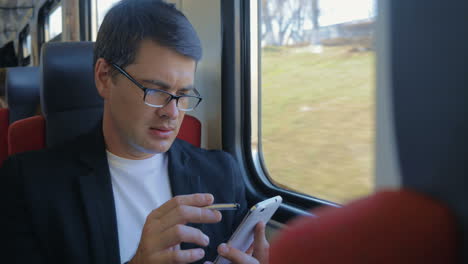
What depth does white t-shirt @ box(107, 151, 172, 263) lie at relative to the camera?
121 centimetres

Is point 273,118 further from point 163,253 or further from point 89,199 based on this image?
point 163,253

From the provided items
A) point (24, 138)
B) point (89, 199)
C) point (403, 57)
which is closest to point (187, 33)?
point (89, 199)

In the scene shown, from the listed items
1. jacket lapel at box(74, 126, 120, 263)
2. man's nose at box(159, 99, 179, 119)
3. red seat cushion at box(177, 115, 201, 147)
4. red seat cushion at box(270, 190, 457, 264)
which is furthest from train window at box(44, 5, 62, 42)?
red seat cushion at box(270, 190, 457, 264)

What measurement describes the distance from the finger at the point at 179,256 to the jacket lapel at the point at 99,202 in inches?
11.7

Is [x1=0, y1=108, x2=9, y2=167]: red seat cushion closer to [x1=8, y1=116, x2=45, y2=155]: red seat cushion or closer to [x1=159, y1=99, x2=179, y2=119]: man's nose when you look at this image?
[x1=8, y1=116, x2=45, y2=155]: red seat cushion

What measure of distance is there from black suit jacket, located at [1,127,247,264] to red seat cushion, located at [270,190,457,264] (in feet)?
3.42

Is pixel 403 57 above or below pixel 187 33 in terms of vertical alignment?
below

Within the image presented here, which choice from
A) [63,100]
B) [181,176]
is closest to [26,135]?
[63,100]

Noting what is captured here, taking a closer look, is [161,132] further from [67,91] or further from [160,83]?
[67,91]

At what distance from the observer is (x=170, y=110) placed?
1.22 metres

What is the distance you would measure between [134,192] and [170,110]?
0.28 meters

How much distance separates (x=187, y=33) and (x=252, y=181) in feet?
2.70

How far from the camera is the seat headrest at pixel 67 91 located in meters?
1.56

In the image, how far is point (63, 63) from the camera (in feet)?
5.10
